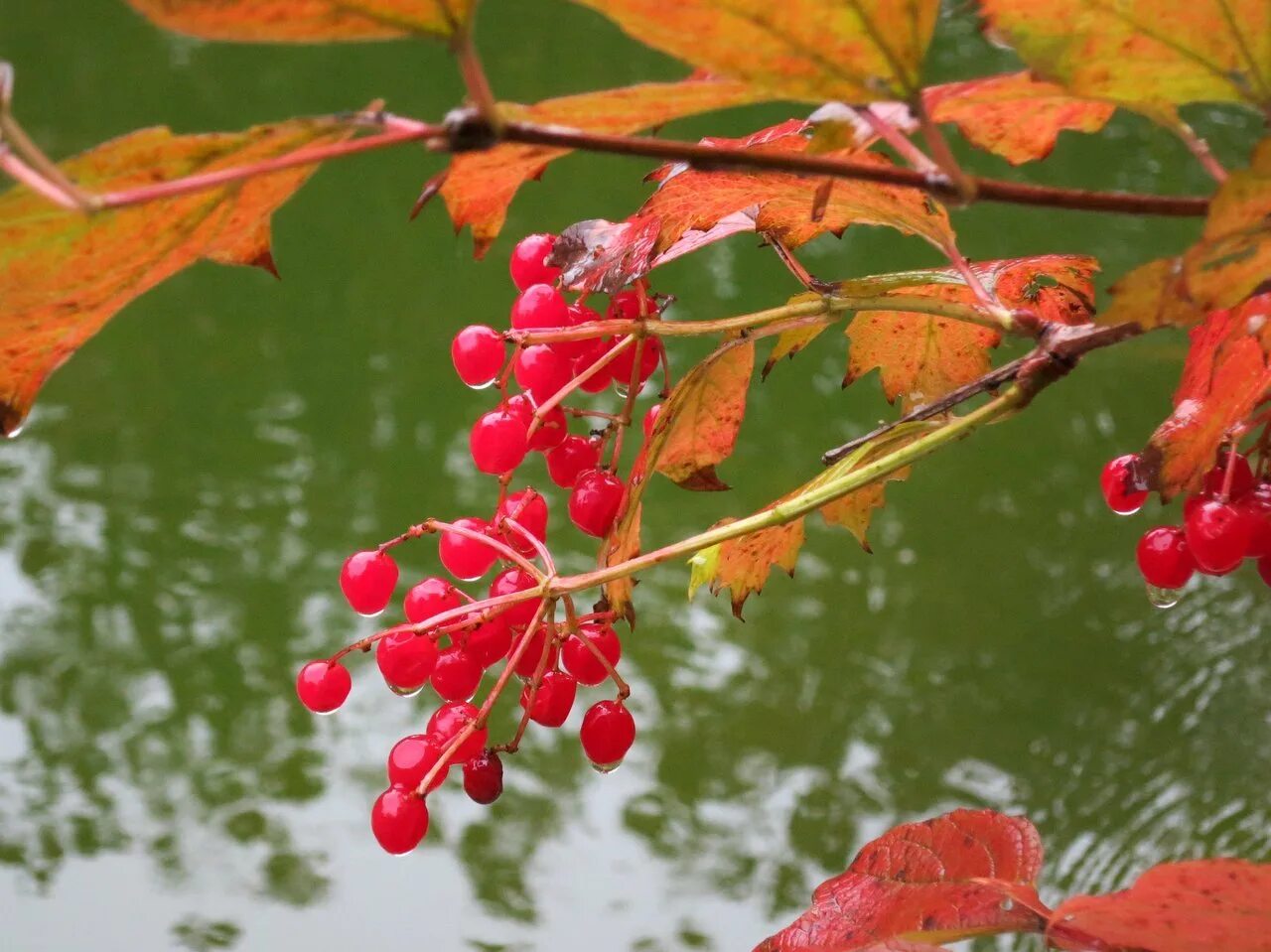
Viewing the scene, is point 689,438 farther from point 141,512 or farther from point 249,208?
point 141,512

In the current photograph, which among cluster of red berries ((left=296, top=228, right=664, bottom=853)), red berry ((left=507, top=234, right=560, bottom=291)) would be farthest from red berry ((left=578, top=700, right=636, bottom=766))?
red berry ((left=507, top=234, right=560, bottom=291))

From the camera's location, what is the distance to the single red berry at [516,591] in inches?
11.2

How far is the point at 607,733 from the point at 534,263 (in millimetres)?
122

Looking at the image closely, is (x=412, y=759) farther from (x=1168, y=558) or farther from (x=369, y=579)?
(x=1168, y=558)

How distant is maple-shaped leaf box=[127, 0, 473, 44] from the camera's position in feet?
0.47

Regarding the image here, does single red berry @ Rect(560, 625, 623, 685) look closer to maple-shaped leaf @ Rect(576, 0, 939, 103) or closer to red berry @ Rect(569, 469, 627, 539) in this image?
red berry @ Rect(569, 469, 627, 539)

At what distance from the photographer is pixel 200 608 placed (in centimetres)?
100

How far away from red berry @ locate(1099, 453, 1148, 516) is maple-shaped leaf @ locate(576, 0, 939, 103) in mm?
140

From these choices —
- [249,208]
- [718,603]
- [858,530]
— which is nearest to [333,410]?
[718,603]

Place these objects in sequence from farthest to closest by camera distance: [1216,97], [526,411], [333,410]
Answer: [333,410] → [526,411] → [1216,97]

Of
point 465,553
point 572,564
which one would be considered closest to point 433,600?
point 465,553

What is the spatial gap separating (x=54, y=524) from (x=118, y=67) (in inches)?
35.2

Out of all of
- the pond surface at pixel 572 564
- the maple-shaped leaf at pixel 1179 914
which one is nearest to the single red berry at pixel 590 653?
the maple-shaped leaf at pixel 1179 914

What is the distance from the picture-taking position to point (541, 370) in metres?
0.29
